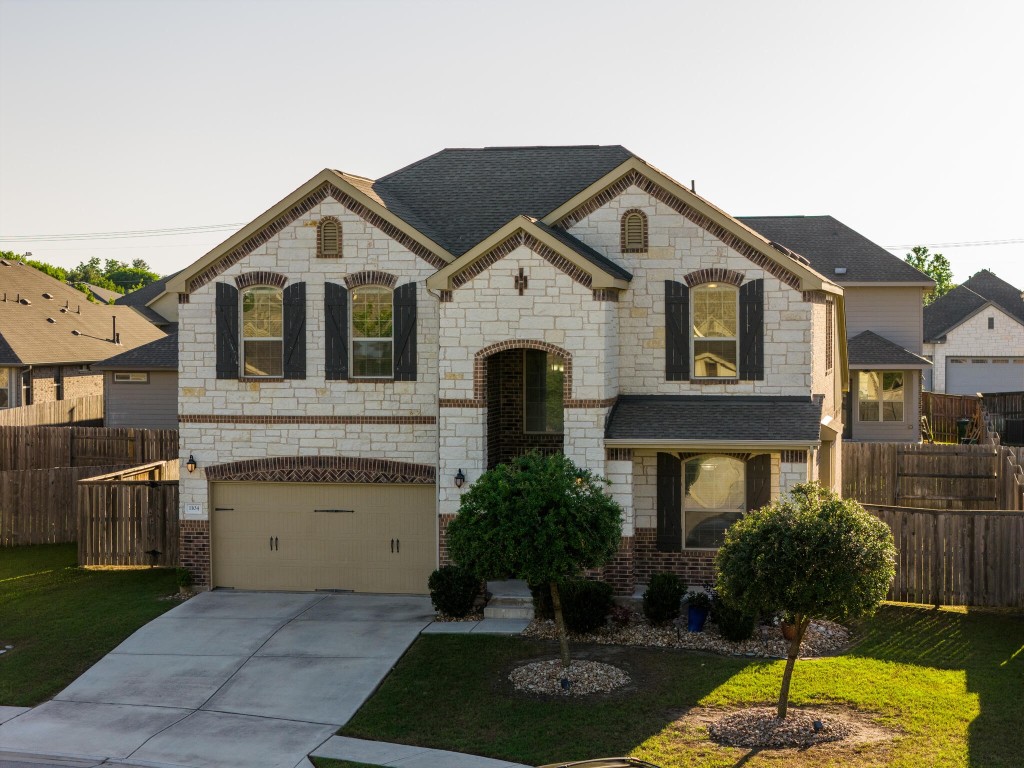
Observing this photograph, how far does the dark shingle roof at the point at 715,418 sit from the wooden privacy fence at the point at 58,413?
25.3 m

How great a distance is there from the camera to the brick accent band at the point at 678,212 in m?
20.8

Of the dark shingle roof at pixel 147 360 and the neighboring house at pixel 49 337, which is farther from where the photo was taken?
the neighboring house at pixel 49 337

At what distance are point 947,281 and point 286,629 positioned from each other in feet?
395

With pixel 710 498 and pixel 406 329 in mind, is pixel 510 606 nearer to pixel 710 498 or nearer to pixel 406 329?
pixel 710 498

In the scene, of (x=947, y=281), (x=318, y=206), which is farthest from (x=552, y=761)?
(x=947, y=281)

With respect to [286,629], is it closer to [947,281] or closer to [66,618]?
[66,618]

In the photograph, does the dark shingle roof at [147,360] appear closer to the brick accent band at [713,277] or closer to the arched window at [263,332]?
the arched window at [263,332]

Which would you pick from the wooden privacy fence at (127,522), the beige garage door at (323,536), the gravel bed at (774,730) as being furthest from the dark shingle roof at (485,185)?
the gravel bed at (774,730)

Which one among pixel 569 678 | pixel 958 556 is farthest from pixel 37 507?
pixel 958 556

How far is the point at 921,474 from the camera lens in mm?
28266

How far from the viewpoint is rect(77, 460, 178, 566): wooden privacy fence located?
79.0 ft

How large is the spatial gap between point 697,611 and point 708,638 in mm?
467

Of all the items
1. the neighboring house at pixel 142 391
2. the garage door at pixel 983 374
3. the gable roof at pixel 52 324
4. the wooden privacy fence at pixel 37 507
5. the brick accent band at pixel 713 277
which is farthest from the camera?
the garage door at pixel 983 374

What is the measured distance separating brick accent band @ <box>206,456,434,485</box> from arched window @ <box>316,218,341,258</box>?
391 centimetres
